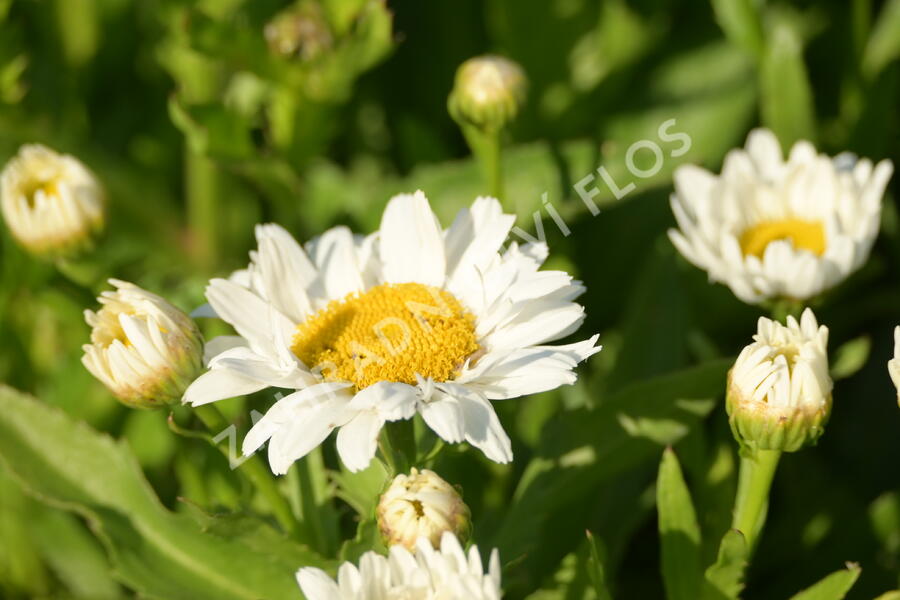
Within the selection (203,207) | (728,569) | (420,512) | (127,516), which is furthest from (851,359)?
(203,207)

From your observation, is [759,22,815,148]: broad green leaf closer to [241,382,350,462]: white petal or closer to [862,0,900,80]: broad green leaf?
[862,0,900,80]: broad green leaf

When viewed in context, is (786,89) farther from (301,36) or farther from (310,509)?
(310,509)

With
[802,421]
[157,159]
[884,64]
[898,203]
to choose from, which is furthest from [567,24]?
[802,421]

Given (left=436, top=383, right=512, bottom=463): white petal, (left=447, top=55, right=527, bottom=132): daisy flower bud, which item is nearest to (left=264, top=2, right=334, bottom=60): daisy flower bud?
(left=447, top=55, right=527, bottom=132): daisy flower bud

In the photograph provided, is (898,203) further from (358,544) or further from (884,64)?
(358,544)

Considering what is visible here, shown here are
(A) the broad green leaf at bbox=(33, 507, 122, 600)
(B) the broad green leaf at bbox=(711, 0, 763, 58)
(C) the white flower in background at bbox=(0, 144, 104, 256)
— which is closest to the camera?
(C) the white flower in background at bbox=(0, 144, 104, 256)

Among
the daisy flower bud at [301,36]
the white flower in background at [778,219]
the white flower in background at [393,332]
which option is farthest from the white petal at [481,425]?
the daisy flower bud at [301,36]
